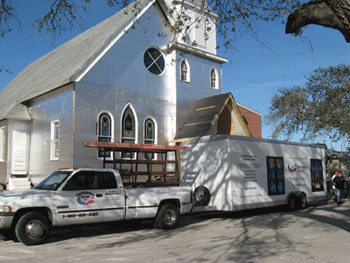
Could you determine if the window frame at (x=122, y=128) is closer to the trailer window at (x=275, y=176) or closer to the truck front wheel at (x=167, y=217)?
the trailer window at (x=275, y=176)

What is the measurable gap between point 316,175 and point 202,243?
1051 cm

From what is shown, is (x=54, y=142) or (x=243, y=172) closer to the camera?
(x=243, y=172)

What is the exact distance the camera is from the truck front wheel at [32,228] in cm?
852

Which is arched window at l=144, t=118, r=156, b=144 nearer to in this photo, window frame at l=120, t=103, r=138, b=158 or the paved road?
window frame at l=120, t=103, r=138, b=158

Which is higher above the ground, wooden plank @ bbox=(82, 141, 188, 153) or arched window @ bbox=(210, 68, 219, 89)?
arched window @ bbox=(210, 68, 219, 89)

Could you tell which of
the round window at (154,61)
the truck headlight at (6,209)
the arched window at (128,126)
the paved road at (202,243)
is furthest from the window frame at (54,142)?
the truck headlight at (6,209)

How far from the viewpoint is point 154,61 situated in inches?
765

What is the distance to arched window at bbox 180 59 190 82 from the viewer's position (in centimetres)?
2058

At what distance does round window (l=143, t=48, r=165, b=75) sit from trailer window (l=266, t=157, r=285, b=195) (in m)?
7.96

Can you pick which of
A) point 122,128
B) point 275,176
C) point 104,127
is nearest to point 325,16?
point 275,176

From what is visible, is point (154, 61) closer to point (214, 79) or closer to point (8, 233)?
point (214, 79)

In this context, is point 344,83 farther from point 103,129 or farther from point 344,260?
point 344,260

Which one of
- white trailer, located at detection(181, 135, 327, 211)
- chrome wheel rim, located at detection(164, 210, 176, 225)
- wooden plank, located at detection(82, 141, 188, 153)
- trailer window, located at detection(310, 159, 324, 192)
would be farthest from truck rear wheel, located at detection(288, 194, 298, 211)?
wooden plank, located at detection(82, 141, 188, 153)

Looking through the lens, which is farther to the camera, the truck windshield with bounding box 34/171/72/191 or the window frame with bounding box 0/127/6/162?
the window frame with bounding box 0/127/6/162
